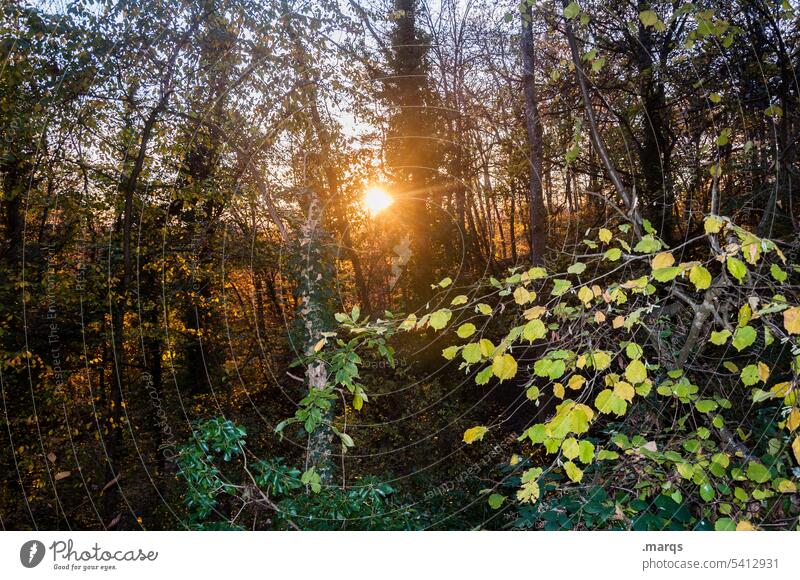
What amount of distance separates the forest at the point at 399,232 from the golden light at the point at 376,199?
27 mm

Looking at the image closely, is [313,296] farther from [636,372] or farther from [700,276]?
[700,276]

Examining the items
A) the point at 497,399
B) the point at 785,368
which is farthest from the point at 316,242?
the point at 785,368

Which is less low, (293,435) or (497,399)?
(497,399)

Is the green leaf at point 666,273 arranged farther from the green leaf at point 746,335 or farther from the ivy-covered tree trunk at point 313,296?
the ivy-covered tree trunk at point 313,296

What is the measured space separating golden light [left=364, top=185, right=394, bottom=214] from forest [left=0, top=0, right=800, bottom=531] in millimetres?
27

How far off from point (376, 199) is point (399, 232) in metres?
0.35

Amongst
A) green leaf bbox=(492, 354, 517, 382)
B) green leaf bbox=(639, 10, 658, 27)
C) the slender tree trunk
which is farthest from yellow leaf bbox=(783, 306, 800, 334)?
the slender tree trunk

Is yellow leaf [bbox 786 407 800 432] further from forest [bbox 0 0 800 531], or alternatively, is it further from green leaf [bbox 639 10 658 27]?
green leaf [bbox 639 10 658 27]

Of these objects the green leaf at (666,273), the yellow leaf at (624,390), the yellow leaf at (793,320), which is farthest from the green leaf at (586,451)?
the yellow leaf at (793,320)

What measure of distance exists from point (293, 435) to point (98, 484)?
1.81 m

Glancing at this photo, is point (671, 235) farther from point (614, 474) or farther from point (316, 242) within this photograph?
point (316, 242)

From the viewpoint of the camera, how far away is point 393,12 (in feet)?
10.4

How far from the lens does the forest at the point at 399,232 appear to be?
2.14 m
